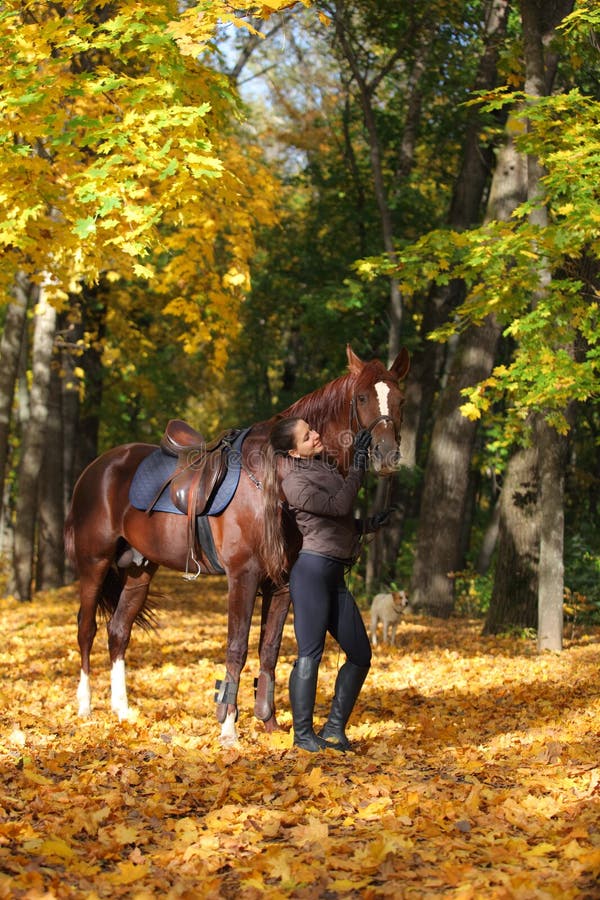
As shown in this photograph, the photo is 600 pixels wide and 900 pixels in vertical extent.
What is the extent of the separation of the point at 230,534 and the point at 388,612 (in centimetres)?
650

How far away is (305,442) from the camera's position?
664 cm

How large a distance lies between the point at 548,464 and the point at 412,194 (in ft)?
33.2

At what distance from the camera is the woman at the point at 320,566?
6410 millimetres

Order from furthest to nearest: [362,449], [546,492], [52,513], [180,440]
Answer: [52,513] < [546,492] < [180,440] < [362,449]

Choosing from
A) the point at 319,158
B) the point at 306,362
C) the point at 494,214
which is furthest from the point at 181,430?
the point at 306,362

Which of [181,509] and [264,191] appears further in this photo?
[264,191]

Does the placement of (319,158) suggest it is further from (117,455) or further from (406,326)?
(117,455)

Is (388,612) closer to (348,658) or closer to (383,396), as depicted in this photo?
(348,658)

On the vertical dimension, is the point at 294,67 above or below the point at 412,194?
above

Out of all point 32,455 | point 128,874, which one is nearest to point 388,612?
point 32,455

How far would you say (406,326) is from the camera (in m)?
23.1

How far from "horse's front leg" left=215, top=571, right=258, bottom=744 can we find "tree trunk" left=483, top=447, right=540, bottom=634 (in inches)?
313

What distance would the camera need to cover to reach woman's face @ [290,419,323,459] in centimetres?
664

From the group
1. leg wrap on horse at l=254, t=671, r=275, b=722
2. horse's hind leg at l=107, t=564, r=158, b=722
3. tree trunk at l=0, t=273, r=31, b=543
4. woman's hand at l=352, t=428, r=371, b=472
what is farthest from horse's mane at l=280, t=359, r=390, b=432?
tree trunk at l=0, t=273, r=31, b=543
